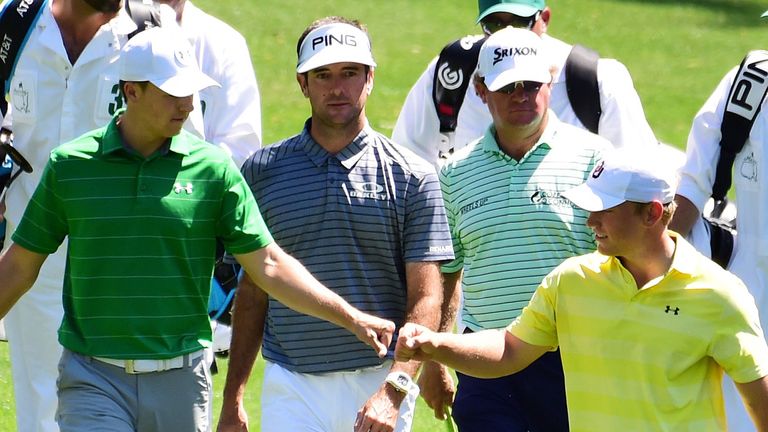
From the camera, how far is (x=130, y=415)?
6.82 m

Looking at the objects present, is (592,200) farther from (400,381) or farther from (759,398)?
(400,381)

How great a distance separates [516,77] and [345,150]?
0.79 meters

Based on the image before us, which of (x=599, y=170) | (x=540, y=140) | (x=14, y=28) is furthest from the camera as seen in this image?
(x=14, y=28)

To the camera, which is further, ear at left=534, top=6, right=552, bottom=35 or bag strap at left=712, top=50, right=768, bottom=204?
ear at left=534, top=6, right=552, bottom=35

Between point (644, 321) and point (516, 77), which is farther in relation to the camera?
point (516, 77)

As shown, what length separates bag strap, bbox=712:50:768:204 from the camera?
788cm

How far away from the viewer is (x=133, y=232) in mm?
6711

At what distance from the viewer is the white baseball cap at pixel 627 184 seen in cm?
592

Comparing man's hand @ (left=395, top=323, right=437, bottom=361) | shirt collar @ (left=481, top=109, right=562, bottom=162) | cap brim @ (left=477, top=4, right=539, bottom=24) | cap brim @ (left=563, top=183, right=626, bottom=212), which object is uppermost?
cap brim @ (left=477, top=4, right=539, bottom=24)

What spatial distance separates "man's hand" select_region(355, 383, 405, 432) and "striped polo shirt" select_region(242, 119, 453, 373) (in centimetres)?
35

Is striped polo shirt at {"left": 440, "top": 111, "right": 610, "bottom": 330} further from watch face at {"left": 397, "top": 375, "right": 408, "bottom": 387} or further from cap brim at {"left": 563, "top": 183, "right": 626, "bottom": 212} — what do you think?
cap brim at {"left": 563, "top": 183, "right": 626, "bottom": 212}

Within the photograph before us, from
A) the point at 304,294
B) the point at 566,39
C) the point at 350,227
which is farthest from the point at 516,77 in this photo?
the point at 566,39

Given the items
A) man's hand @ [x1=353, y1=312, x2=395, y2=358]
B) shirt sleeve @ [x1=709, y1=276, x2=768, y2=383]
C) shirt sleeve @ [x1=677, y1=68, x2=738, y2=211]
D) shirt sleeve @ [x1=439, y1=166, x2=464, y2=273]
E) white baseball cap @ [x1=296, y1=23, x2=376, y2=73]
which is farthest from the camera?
shirt sleeve @ [x1=677, y1=68, x2=738, y2=211]

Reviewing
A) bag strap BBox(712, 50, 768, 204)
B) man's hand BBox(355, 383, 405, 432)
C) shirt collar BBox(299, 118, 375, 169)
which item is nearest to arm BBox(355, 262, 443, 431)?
man's hand BBox(355, 383, 405, 432)
